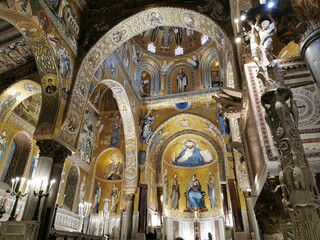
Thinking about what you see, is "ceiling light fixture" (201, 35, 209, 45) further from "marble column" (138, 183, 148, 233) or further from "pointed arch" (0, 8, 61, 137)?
"pointed arch" (0, 8, 61, 137)

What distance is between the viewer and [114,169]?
49.3 feet

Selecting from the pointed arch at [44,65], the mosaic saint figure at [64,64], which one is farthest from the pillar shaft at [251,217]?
the mosaic saint figure at [64,64]

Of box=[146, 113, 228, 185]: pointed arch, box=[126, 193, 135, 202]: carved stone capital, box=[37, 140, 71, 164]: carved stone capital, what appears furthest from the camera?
box=[146, 113, 228, 185]: pointed arch

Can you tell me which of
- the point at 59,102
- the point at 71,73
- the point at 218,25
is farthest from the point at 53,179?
the point at 218,25

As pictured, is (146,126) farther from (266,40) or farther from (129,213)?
(266,40)

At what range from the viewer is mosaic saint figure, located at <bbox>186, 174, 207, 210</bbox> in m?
15.3

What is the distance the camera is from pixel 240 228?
11148 millimetres

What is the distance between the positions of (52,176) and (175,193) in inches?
396

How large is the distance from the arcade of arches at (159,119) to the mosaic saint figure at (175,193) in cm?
9

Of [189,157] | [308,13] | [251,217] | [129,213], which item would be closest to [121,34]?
[308,13]

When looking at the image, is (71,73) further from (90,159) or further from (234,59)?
(90,159)

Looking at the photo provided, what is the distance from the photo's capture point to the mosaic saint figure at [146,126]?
14.0 metres

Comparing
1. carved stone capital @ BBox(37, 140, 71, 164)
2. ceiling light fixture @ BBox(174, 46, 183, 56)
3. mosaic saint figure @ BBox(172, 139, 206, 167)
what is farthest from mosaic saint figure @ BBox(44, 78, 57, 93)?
mosaic saint figure @ BBox(172, 139, 206, 167)

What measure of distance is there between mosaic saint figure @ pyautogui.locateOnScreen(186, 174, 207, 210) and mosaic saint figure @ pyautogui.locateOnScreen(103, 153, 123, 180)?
445 centimetres
